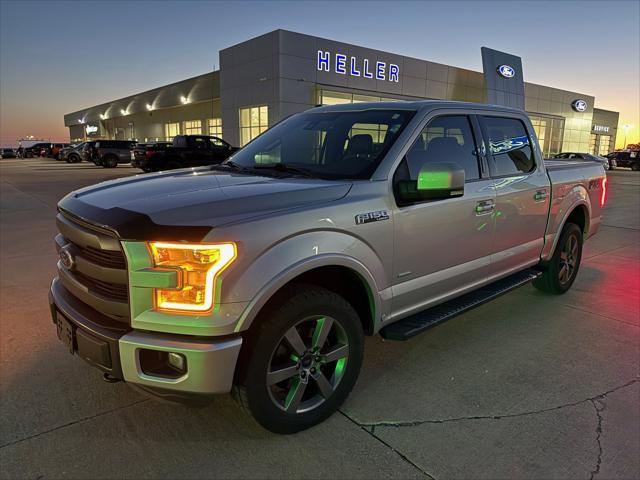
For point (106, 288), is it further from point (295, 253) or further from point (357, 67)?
point (357, 67)

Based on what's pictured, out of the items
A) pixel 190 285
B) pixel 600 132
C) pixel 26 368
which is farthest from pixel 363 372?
pixel 600 132

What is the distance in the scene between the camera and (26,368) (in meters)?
3.36

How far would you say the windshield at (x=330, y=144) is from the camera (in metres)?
3.12

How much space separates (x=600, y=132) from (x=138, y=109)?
52.8 meters

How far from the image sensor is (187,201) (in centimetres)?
235

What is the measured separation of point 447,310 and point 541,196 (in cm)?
173

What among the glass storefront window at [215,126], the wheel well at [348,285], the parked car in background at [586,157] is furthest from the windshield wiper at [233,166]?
the glass storefront window at [215,126]

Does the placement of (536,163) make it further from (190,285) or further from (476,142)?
(190,285)

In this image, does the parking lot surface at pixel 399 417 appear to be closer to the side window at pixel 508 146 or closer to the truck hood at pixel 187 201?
the truck hood at pixel 187 201

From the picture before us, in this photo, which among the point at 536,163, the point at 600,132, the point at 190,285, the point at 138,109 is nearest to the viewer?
the point at 190,285

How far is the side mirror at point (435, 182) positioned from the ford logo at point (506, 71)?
36.0 meters

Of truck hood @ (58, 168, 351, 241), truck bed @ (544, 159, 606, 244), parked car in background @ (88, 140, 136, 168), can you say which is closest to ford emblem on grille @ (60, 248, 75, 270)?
truck hood @ (58, 168, 351, 241)

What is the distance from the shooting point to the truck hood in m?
2.13

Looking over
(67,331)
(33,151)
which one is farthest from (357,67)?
(33,151)
